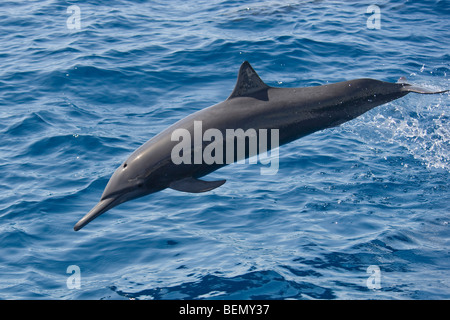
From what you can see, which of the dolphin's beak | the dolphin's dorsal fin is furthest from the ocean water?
the dolphin's dorsal fin

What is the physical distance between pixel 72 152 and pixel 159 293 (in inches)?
210

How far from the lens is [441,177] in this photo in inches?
465

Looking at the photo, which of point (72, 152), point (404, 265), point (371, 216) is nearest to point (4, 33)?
point (72, 152)

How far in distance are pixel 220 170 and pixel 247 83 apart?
399cm

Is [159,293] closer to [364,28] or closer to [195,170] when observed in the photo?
[195,170]

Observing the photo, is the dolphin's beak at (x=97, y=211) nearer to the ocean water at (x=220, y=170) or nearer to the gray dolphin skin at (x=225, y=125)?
the gray dolphin skin at (x=225, y=125)

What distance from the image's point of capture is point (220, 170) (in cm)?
1263

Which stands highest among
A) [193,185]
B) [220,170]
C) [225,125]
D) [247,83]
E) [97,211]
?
[247,83]

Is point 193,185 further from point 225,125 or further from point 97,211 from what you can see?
point 97,211

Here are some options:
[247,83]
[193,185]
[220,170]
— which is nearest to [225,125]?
[247,83]

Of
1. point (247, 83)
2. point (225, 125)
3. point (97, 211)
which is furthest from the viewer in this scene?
point (247, 83)

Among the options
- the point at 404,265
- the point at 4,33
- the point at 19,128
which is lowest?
the point at 404,265
